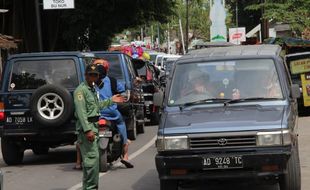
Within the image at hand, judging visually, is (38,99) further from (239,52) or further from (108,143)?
(239,52)

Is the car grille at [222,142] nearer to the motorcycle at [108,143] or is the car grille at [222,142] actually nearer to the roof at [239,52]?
the roof at [239,52]

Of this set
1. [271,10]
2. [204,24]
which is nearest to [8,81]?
[271,10]

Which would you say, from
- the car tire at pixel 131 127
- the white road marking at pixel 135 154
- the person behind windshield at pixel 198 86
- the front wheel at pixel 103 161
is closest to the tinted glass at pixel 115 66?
the car tire at pixel 131 127

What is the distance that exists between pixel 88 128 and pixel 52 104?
3.68 meters

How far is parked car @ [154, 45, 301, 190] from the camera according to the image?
7.53 metres

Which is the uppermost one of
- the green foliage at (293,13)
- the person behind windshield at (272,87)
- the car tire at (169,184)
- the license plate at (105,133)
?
the green foliage at (293,13)

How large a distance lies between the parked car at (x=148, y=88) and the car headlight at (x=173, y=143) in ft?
36.2

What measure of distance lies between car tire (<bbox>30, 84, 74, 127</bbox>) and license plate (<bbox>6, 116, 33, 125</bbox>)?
338 mm

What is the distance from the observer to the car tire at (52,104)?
11406 mm

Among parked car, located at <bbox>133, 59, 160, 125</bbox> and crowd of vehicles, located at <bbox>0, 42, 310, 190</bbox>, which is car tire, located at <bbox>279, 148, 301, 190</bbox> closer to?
crowd of vehicles, located at <bbox>0, 42, 310, 190</bbox>

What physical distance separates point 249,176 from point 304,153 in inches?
191

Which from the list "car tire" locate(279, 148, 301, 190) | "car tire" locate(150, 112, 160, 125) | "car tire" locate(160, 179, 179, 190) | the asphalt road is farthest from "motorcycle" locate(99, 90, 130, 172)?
"car tire" locate(150, 112, 160, 125)

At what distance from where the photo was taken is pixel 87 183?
320 inches

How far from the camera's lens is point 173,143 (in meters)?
7.71
